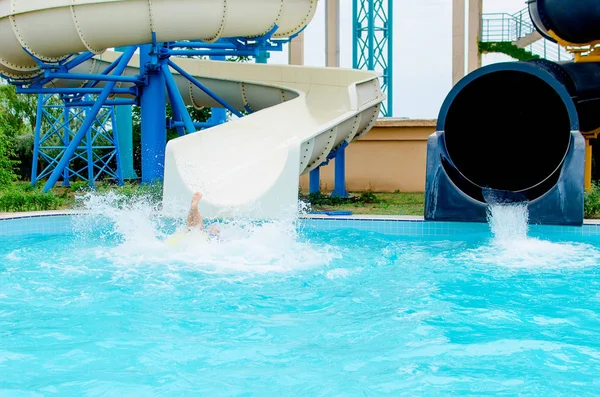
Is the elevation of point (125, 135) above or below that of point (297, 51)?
below

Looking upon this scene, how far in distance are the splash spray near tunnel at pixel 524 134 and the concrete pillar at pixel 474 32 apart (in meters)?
6.22

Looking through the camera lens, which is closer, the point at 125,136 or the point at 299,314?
the point at 299,314

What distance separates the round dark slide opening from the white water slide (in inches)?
68.3

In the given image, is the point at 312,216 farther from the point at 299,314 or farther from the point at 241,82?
the point at 241,82

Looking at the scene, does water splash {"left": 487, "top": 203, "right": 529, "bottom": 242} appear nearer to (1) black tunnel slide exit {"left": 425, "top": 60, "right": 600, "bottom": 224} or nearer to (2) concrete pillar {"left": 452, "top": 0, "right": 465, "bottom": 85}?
(1) black tunnel slide exit {"left": 425, "top": 60, "right": 600, "bottom": 224}

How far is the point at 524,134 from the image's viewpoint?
9.56 m

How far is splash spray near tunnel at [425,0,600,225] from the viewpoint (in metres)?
7.98

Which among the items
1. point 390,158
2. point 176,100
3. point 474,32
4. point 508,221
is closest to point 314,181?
point 390,158

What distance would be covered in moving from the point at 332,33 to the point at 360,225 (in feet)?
37.0

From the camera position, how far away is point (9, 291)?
5.42 m

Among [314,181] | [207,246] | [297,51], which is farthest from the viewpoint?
[297,51]

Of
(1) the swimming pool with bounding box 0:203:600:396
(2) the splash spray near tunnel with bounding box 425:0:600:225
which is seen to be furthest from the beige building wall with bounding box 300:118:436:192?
(1) the swimming pool with bounding box 0:203:600:396

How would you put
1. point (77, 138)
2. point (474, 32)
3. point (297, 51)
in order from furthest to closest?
1. point (297, 51)
2. point (474, 32)
3. point (77, 138)

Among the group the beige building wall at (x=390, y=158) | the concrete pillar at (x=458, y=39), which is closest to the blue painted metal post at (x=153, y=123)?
the beige building wall at (x=390, y=158)
